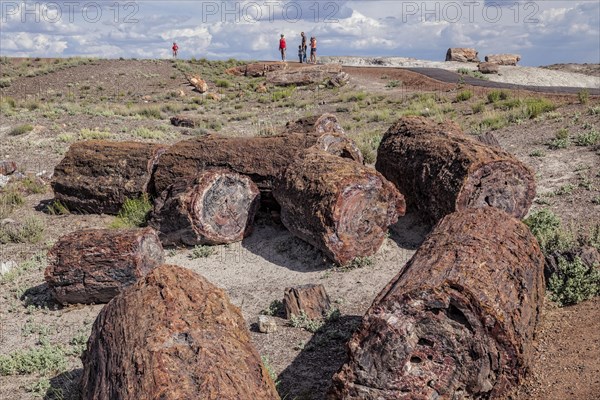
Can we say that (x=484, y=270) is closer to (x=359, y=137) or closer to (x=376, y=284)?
(x=376, y=284)

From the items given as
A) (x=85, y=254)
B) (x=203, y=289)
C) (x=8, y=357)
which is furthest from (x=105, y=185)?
(x=203, y=289)

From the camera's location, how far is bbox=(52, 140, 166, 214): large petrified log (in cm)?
1133

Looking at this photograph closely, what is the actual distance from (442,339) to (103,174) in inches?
332

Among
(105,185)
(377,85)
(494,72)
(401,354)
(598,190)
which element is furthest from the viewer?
(494,72)

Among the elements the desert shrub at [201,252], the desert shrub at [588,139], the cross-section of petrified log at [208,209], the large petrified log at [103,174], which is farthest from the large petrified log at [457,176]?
the large petrified log at [103,174]

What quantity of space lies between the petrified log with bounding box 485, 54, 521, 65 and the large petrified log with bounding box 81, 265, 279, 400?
40963mm

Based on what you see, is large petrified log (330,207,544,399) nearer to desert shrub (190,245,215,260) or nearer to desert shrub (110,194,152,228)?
desert shrub (190,245,215,260)

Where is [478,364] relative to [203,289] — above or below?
below

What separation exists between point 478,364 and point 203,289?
2287mm

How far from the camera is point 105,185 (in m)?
11.5

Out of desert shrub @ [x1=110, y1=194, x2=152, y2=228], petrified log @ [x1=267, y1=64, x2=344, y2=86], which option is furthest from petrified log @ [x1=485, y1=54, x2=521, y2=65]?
desert shrub @ [x1=110, y1=194, x2=152, y2=228]

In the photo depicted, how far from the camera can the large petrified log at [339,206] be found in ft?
27.3

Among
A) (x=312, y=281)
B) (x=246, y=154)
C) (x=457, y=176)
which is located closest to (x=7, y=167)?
(x=246, y=154)

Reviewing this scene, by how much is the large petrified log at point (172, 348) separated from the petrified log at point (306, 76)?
95.3ft
